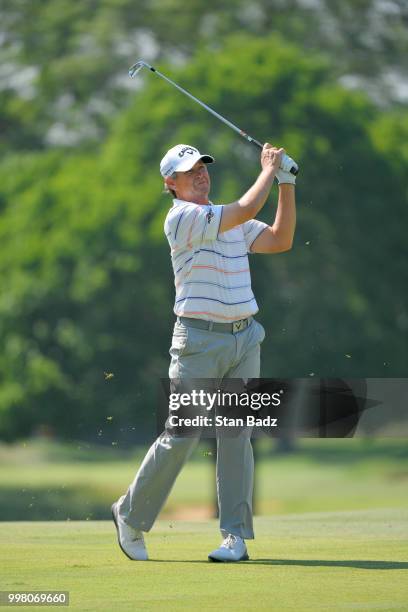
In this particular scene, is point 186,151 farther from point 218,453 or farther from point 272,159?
point 218,453

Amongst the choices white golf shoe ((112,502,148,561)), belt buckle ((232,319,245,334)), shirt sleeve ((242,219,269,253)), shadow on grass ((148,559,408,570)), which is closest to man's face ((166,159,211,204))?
shirt sleeve ((242,219,269,253))

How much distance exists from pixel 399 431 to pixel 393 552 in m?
33.2

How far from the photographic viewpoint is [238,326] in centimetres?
730

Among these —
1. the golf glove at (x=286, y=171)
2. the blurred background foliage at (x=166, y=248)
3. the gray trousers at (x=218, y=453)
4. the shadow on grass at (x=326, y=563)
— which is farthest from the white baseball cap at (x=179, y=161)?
the blurred background foliage at (x=166, y=248)

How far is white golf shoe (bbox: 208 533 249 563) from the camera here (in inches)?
284

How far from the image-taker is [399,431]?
40.4m

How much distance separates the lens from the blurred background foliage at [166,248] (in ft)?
107

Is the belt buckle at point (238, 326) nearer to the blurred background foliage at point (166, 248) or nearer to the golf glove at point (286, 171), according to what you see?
the golf glove at point (286, 171)

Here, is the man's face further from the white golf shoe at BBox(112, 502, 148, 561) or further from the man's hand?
the white golf shoe at BBox(112, 502, 148, 561)

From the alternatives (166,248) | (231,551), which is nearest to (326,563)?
(231,551)

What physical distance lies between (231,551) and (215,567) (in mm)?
285

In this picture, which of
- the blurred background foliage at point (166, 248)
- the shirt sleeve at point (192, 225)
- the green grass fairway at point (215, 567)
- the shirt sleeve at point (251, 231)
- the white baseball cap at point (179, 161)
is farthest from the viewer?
the blurred background foliage at point (166, 248)

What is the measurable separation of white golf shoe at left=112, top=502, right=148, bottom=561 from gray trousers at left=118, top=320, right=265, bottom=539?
30 mm

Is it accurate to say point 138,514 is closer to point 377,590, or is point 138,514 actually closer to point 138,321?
point 377,590
